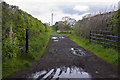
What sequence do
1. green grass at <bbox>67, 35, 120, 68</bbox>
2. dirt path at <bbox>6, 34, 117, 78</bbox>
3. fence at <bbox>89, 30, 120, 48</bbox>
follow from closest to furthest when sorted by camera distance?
dirt path at <bbox>6, 34, 117, 78</bbox> → green grass at <bbox>67, 35, 120, 68</bbox> → fence at <bbox>89, 30, 120, 48</bbox>

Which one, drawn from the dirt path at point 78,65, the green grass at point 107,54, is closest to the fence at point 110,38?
the green grass at point 107,54

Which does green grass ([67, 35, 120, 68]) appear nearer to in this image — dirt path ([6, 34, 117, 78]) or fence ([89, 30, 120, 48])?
dirt path ([6, 34, 117, 78])

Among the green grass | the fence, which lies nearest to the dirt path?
the green grass

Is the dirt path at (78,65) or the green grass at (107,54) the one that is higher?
the green grass at (107,54)

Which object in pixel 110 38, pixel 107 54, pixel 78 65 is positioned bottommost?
pixel 78 65

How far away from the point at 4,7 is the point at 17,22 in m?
1.24

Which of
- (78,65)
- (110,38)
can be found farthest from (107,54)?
(78,65)

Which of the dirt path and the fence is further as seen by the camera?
the fence

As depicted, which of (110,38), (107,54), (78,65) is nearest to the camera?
(78,65)

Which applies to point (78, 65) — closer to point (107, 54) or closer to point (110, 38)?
point (107, 54)

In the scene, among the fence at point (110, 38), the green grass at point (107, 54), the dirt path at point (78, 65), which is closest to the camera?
the dirt path at point (78, 65)

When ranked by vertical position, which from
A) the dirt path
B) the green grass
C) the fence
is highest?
the fence

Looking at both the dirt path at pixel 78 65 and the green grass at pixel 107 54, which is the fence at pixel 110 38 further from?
the dirt path at pixel 78 65

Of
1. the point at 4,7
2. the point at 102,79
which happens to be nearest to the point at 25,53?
the point at 4,7
